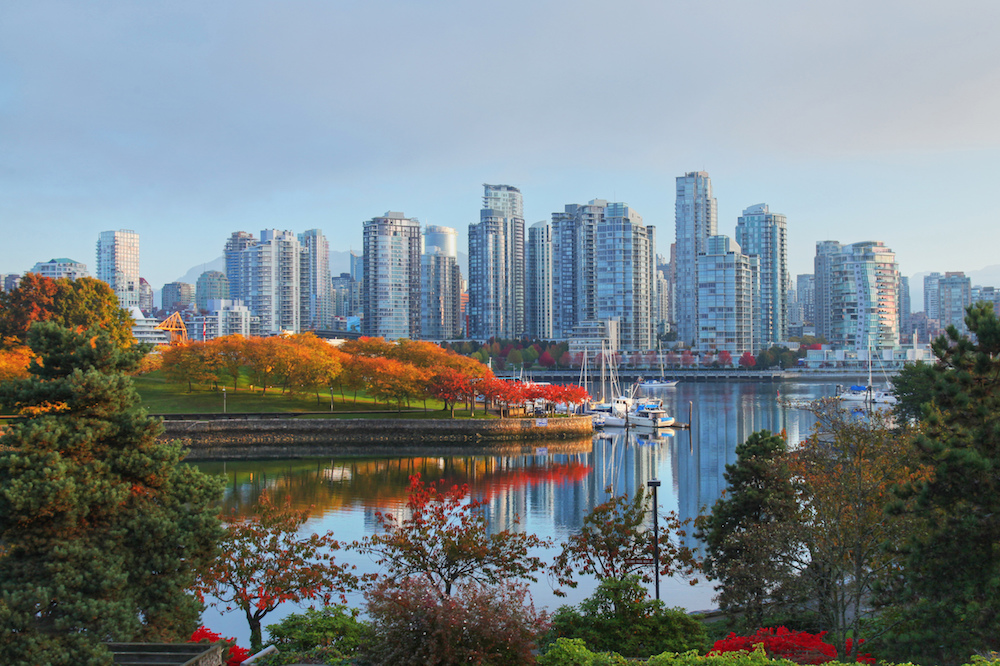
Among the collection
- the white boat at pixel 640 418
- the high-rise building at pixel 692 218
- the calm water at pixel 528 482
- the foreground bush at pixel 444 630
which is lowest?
the calm water at pixel 528 482

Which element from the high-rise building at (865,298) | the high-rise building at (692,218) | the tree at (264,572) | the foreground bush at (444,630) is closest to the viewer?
the foreground bush at (444,630)

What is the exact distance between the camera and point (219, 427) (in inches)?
1934

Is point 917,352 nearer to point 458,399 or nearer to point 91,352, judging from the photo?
point 458,399

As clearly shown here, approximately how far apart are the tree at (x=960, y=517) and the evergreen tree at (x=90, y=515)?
10.2m

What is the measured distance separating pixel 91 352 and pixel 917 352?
5758 inches

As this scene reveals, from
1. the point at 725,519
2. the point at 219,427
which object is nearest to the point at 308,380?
the point at 219,427

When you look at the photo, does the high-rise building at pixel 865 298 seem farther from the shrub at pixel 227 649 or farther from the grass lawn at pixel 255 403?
the shrub at pixel 227 649

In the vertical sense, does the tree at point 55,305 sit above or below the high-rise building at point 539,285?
below

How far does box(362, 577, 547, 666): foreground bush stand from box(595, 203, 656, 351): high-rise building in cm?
13433

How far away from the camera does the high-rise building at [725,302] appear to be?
140125mm

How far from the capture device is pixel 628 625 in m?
12.4

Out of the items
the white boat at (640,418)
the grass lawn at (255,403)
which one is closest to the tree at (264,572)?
the grass lawn at (255,403)

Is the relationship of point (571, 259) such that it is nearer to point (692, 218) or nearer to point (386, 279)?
point (692, 218)

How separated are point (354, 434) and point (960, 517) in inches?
1652
